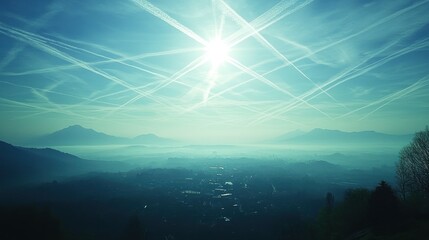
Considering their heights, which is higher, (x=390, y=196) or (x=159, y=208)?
(x=390, y=196)

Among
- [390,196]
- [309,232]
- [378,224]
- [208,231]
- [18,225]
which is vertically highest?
[390,196]

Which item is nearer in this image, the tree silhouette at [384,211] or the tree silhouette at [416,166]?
the tree silhouette at [384,211]

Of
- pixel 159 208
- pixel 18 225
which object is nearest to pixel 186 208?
pixel 159 208

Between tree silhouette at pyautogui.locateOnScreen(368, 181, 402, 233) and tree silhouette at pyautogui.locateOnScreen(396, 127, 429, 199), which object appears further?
tree silhouette at pyautogui.locateOnScreen(396, 127, 429, 199)

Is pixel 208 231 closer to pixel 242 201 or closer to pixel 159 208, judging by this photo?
pixel 159 208

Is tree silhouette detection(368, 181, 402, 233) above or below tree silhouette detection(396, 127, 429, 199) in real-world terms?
below

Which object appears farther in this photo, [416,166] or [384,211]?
[416,166]

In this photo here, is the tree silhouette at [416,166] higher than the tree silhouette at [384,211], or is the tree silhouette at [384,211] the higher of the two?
the tree silhouette at [416,166]

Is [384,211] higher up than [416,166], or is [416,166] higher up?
[416,166]
